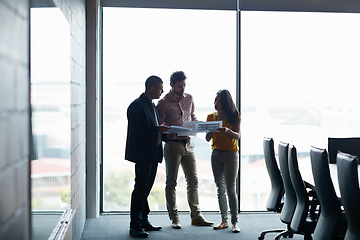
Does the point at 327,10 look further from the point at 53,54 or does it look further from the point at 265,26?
the point at 53,54

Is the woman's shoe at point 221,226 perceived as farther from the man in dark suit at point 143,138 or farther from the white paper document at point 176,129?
the white paper document at point 176,129

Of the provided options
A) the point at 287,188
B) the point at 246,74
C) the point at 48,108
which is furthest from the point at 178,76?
the point at 48,108

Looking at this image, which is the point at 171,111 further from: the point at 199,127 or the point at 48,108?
the point at 48,108

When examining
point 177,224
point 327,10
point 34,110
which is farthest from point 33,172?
point 327,10

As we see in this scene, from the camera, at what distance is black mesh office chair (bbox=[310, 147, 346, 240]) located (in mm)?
3350

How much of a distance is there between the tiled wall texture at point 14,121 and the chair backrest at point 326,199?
75.9 inches

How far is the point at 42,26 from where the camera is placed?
2.34 metres

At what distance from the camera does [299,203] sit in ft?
13.3

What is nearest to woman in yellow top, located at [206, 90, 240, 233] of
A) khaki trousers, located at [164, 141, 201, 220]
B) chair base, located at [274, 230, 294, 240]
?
khaki trousers, located at [164, 141, 201, 220]

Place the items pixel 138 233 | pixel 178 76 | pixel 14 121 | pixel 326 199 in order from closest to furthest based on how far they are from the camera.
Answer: pixel 14 121
pixel 326 199
pixel 138 233
pixel 178 76

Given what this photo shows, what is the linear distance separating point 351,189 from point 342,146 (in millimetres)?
2451

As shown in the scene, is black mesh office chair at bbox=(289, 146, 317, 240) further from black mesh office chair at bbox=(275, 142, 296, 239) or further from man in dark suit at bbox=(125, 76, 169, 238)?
man in dark suit at bbox=(125, 76, 169, 238)

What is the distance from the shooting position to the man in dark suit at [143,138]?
4980mm

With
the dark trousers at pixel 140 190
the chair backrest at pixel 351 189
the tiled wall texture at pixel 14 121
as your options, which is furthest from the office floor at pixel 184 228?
the tiled wall texture at pixel 14 121
